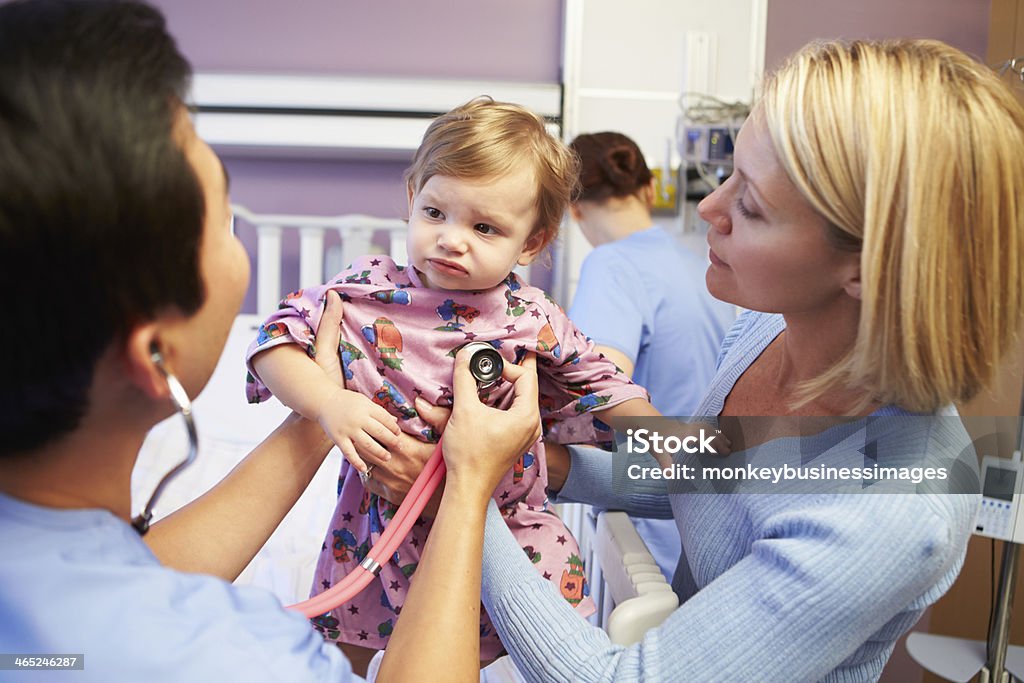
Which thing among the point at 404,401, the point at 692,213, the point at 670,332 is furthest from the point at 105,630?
the point at 692,213

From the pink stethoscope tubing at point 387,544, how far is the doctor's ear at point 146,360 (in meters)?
0.32

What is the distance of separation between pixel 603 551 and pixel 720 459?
0.26 m

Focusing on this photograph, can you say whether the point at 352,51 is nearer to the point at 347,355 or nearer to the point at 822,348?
the point at 347,355

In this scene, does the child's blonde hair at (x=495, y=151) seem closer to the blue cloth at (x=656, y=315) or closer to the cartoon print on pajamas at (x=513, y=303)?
the cartoon print on pajamas at (x=513, y=303)

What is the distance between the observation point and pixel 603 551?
1.18 meters

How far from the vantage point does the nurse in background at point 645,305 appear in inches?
72.2

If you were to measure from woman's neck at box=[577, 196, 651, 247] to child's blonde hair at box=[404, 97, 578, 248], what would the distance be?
1017 mm

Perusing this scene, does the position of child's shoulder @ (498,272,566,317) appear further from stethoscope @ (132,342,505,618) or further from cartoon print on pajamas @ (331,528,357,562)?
cartoon print on pajamas @ (331,528,357,562)

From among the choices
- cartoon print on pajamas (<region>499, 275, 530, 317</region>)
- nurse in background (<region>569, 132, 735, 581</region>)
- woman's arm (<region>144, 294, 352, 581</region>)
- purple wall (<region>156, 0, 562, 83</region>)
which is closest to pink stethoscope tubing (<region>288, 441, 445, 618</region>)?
woman's arm (<region>144, 294, 352, 581</region>)

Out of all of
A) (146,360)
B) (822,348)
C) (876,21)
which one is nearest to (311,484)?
(822,348)

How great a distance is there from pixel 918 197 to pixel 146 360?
0.68 metres

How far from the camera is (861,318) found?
2.60 feet

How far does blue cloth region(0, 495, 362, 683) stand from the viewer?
0.51 meters

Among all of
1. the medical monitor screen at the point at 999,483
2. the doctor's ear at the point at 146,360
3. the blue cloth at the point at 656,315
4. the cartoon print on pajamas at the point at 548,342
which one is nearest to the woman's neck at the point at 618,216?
the blue cloth at the point at 656,315
